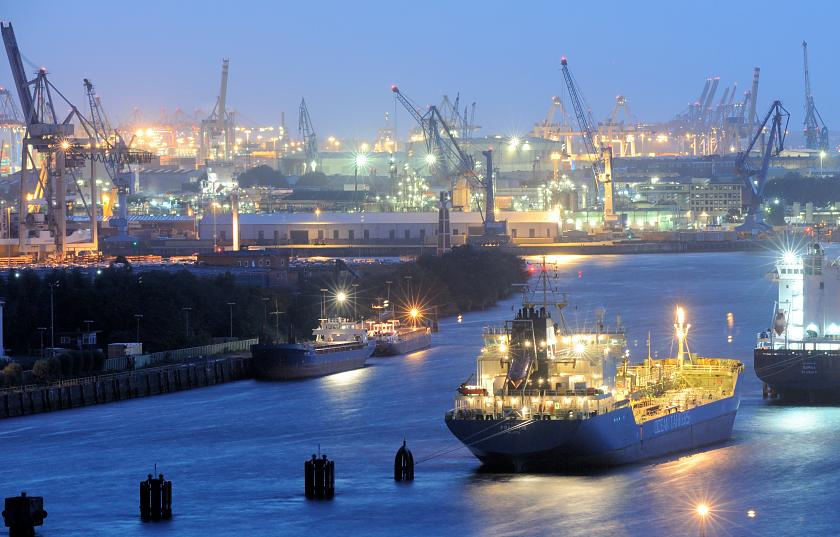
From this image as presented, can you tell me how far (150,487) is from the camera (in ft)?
60.5

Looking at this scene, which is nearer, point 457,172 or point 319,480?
point 319,480

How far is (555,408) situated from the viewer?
1995 centimetres

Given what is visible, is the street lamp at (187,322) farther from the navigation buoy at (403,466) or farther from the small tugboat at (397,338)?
the navigation buoy at (403,466)

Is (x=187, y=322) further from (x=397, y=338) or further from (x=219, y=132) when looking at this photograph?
(x=219, y=132)

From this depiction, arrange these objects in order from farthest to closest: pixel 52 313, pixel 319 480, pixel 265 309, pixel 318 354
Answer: pixel 265 309
pixel 52 313
pixel 318 354
pixel 319 480

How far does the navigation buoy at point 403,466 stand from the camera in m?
19.9

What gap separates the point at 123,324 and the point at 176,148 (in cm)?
12639

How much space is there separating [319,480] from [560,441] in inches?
103

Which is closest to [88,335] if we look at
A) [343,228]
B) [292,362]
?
[292,362]

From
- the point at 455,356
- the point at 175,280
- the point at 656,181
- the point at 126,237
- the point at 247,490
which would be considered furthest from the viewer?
the point at 656,181

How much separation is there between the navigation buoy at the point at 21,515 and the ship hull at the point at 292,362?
13073 millimetres

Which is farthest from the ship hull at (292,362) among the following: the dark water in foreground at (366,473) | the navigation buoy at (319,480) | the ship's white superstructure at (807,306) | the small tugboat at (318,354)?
the navigation buoy at (319,480)

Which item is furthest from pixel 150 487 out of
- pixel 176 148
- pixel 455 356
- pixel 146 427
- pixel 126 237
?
pixel 176 148

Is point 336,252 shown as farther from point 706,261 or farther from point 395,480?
point 395,480
